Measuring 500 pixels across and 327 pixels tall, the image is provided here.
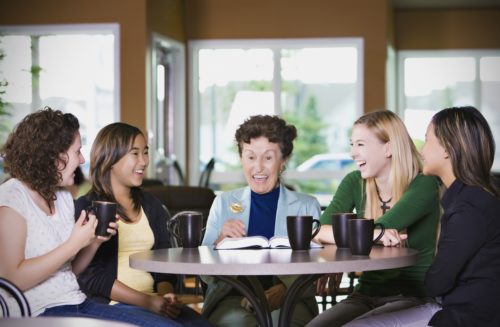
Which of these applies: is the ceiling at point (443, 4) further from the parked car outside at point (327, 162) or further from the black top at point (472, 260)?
the black top at point (472, 260)

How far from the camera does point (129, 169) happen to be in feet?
10.5

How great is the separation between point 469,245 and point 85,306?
106 cm

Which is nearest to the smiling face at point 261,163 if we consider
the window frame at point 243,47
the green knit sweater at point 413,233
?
the green knit sweater at point 413,233

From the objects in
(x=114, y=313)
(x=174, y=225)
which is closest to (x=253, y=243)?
(x=174, y=225)

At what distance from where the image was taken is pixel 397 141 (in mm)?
3195

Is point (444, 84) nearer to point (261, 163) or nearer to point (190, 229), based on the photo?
point (261, 163)

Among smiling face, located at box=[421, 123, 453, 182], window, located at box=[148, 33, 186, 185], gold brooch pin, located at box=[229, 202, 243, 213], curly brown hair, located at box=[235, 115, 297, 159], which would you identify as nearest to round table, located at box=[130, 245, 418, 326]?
smiling face, located at box=[421, 123, 453, 182]

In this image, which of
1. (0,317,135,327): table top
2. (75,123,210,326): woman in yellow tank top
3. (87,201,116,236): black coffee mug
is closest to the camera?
(0,317,135,327): table top

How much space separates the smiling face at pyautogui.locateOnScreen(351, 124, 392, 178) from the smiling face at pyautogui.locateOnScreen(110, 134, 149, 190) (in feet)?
2.48

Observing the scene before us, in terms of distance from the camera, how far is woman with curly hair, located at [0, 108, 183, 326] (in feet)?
7.77

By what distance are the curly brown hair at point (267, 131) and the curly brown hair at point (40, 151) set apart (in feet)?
3.03

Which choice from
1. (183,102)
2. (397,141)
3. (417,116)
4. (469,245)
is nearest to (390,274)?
(397,141)

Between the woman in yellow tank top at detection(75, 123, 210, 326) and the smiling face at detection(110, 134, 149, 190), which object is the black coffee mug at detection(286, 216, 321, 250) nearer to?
the woman in yellow tank top at detection(75, 123, 210, 326)

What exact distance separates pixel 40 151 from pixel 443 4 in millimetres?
9512
